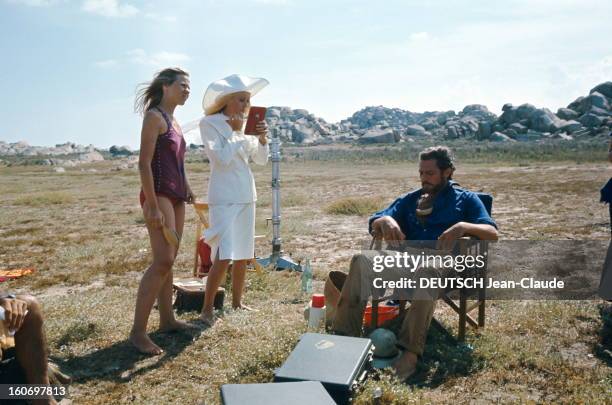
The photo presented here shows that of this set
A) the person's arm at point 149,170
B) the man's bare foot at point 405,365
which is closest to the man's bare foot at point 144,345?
the person's arm at point 149,170

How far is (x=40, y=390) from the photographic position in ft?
9.62

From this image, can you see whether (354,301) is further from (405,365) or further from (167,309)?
(167,309)

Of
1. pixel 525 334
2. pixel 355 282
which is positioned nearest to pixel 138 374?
pixel 355 282

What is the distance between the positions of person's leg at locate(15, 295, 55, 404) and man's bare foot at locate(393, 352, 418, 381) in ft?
6.63

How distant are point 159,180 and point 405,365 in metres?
2.15

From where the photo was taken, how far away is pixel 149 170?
3.97 m

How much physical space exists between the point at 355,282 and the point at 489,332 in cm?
120

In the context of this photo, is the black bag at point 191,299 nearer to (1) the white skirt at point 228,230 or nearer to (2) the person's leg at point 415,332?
(1) the white skirt at point 228,230

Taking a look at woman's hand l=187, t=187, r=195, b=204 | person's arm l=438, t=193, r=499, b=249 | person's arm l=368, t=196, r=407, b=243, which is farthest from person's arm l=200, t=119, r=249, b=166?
person's arm l=438, t=193, r=499, b=249

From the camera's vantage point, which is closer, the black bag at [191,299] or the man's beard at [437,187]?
the man's beard at [437,187]

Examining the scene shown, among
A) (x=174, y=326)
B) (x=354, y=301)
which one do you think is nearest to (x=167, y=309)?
(x=174, y=326)

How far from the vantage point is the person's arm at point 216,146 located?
4527 millimetres

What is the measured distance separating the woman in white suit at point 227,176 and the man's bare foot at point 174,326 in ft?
0.72

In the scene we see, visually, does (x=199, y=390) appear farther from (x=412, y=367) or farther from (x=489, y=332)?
(x=489, y=332)
